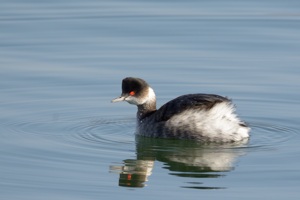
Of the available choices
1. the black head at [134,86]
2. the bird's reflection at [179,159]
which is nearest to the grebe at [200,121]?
the bird's reflection at [179,159]

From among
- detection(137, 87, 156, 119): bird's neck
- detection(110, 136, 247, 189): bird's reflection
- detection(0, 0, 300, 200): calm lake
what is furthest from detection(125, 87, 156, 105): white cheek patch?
detection(110, 136, 247, 189): bird's reflection

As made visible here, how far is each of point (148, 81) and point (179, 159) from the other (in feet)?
11.0

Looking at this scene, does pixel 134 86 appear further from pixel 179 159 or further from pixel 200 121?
pixel 179 159

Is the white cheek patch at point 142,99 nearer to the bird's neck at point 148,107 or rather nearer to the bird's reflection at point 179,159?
the bird's neck at point 148,107

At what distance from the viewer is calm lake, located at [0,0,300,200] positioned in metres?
10.3

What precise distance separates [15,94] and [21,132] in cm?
159

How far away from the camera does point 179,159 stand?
11188mm

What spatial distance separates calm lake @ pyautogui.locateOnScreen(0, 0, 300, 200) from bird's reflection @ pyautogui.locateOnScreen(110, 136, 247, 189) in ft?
0.04

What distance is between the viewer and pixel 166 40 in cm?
1647

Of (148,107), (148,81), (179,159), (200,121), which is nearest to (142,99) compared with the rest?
(148,107)

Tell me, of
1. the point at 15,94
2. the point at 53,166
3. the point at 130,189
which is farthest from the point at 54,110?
the point at 130,189

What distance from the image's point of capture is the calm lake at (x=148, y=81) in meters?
10.3

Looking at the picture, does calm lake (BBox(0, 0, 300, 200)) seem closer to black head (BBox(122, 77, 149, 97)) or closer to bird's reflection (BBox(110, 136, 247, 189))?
bird's reflection (BBox(110, 136, 247, 189))

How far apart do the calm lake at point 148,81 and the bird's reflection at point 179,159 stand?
0.01 metres
